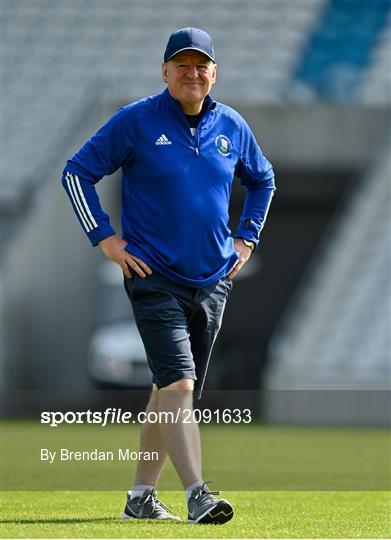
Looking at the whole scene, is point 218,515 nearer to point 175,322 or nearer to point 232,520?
point 232,520

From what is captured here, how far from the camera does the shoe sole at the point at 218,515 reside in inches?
230

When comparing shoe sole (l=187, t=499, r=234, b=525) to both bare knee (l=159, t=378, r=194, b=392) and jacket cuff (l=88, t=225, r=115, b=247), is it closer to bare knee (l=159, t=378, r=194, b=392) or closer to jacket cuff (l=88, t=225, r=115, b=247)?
bare knee (l=159, t=378, r=194, b=392)

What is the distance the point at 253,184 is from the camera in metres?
6.66

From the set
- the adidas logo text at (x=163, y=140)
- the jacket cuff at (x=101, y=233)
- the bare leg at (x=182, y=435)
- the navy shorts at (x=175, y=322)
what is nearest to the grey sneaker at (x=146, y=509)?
the bare leg at (x=182, y=435)

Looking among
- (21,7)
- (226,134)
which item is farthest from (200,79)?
(21,7)

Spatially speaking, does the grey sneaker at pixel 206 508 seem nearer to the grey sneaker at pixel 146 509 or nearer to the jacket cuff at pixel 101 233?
the grey sneaker at pixel 146 509

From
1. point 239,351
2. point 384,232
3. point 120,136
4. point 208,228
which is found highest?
point 120,136

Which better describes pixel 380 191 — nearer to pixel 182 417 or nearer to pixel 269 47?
pixel 269 47

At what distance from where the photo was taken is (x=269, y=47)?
80.3 ft

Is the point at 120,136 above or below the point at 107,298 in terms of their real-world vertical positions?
above

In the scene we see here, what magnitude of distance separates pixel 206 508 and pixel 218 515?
6 cm

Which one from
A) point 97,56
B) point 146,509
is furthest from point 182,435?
point 97,56

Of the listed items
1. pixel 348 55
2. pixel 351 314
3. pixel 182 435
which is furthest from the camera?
pixel 348 55

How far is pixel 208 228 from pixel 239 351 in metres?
18.2
